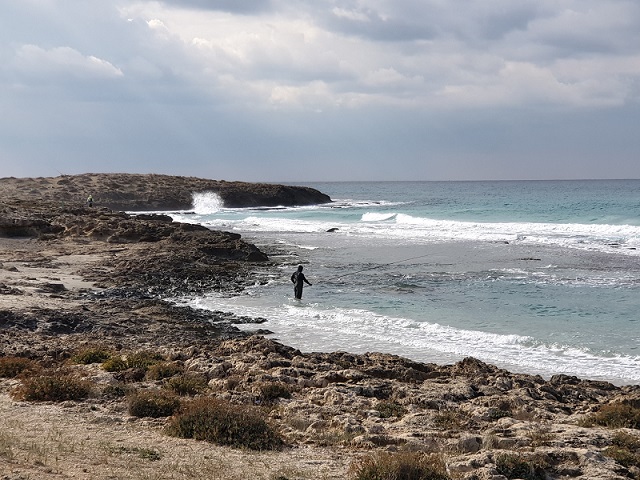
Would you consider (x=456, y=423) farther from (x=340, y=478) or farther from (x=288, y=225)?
(x=288, y=225)

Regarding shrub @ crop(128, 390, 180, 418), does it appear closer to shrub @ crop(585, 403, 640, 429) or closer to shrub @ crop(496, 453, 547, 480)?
shrub @ crop(496, 453, 547, 480)

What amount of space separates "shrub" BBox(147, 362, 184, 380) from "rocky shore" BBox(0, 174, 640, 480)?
0.05 m

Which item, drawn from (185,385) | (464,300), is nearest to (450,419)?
(185,385)

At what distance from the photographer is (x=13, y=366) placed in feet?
34.6

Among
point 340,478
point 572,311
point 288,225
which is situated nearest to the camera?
point 340,478

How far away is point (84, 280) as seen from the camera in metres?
21.3

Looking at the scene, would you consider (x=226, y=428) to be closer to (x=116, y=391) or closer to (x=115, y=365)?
(x=116, y=391)

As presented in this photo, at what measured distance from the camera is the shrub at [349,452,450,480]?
629 centimetres

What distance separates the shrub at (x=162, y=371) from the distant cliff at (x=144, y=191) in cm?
5556

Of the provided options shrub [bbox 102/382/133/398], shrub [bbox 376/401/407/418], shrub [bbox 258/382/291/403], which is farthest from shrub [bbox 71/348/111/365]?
shrub [bbox 376/401/407/418]

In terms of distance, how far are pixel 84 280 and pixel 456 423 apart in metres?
15.8

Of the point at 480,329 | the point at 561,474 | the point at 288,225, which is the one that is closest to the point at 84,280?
the point at 480,329

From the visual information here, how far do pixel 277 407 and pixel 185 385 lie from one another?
144 centimetres

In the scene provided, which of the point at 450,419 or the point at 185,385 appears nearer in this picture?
the point at 450,419
